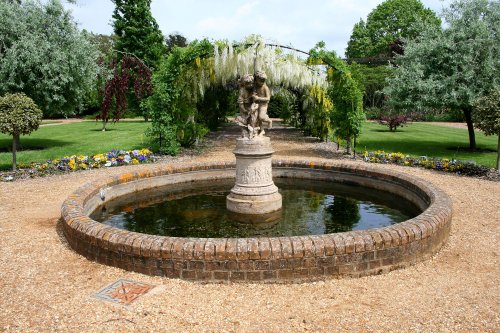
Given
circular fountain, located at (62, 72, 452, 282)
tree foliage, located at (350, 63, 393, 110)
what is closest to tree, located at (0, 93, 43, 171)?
circular fountain, located at (62, 72, 452, 282)

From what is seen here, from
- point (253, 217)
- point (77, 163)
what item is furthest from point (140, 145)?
point (253, 217)

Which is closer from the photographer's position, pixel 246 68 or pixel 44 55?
pixel 246 68

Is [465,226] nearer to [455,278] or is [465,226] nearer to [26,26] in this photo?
[455,278]

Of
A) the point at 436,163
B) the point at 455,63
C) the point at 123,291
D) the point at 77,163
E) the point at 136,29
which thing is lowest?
the point at 123,291

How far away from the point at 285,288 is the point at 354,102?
1038 cm

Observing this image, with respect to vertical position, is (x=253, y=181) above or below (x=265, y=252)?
above

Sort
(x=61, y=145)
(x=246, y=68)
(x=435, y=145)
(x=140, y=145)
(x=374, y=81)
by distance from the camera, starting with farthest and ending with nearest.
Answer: (x=374, y=81), (x=435, y=145), (x=61, y=145), (x=140, y=145), (x=246, y=68)

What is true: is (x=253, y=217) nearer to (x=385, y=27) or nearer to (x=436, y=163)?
(x=436, y=163)

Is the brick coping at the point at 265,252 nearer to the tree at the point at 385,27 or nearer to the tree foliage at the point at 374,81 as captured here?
the tree foliage at the point at 374,81

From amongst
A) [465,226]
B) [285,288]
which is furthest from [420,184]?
[285,288]

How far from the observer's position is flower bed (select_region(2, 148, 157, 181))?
10.6m

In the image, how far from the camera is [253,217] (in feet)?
21.7

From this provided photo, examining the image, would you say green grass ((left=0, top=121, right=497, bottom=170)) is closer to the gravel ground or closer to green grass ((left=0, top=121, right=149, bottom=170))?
green grass ((left=0, top=121, right=149, bottom=170))

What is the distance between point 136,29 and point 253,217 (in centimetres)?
3013
